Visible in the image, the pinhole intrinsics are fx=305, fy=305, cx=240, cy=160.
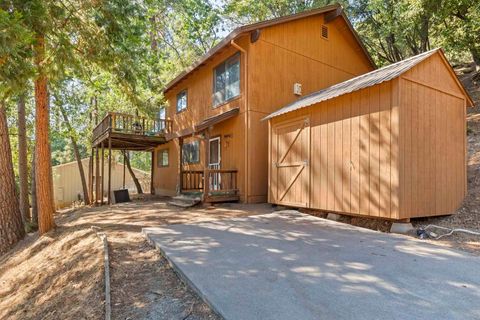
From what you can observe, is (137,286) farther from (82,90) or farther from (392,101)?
(82,90)

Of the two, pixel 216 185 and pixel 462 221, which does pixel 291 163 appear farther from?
pixel 216 185

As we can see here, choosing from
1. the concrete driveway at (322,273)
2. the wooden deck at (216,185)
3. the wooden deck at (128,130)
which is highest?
the wooden deck at (128,130)

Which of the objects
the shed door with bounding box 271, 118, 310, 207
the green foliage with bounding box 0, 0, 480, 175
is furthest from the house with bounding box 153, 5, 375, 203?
the green foliage with bounding box 0, 0, 480, 175

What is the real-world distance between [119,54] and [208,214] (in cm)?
424

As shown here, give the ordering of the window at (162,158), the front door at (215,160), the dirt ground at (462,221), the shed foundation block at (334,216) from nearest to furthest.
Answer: the dirt ground at (462,221)
the shed foundation block at (334,216)
the front door at (215,160)
the window at (162,158)

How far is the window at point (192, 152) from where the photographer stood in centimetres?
1209

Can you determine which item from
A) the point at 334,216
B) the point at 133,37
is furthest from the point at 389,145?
the point at 133,37

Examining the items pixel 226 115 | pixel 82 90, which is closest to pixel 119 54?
pixel 226 115

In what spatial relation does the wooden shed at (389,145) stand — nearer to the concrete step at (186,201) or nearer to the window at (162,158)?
the concrete step at (186,201)

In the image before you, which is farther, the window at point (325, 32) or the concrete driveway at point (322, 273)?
the window at point (325, 32)

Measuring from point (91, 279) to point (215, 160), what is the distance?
7.54 m

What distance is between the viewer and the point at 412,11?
12.5m

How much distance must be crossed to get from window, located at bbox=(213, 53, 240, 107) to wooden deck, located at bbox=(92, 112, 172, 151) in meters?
3.59

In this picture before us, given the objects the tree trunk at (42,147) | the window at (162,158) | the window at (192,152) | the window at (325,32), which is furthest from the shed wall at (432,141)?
the window at (162,158)
